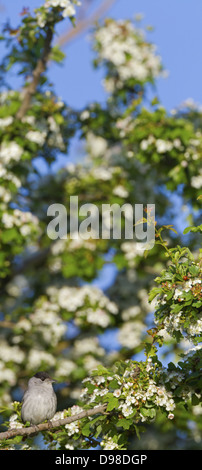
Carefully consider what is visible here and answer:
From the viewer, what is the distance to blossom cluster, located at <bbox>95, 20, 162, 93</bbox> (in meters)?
11.3

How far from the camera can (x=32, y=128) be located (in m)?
8.69

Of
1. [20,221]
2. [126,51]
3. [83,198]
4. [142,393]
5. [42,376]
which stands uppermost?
[126,51]

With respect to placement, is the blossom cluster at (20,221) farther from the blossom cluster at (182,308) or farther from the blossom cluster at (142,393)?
the blossom cluster at (182,308)

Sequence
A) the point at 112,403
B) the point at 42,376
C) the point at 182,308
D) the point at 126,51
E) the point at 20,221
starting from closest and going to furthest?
1. the point at 182,308
2. the point at 112,403
3. the point at 42,376
4. the point at 20,221
5. the point at 126,51

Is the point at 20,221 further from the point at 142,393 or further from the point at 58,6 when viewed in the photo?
the point at 142,393

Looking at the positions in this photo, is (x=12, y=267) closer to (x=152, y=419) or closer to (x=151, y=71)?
(x=151, y=71)

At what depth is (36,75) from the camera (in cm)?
843

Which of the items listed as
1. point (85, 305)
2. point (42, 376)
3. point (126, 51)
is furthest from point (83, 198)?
point (42, 376)

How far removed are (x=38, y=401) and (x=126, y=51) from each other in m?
8.53

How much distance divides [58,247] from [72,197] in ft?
3.53

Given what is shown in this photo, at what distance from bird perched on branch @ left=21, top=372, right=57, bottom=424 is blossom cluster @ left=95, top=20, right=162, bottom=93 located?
7850mm

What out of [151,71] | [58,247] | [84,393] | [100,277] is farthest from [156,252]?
[84,393]

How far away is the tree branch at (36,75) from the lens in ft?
26.5

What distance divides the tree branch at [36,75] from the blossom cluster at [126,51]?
3.16 m
